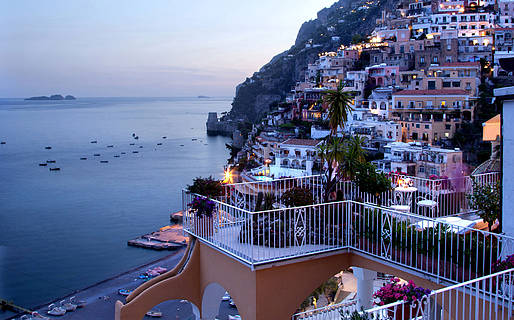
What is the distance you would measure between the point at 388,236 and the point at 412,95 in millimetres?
38811

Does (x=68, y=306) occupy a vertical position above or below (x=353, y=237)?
below

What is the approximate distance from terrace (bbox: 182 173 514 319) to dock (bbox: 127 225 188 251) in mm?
24451

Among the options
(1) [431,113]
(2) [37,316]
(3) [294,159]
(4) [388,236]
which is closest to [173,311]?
(2) [37,316]

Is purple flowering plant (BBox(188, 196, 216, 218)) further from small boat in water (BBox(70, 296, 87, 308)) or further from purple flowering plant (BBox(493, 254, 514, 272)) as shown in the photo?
small boat in water (BBox(70, 296, 87, 308))

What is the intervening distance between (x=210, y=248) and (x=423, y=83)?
41610 millimetres

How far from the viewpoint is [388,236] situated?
6.05m

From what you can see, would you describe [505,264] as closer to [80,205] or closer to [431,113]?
[431,113]

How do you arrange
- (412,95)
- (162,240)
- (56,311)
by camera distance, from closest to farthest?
(56,311) < (162,240) < (412,95)

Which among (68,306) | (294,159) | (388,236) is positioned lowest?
(68,306)

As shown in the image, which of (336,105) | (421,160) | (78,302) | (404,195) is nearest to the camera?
(404,195)

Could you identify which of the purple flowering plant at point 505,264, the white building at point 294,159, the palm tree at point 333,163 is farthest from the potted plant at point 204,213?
the white building at point 294,159

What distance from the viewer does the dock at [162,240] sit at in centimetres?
3198

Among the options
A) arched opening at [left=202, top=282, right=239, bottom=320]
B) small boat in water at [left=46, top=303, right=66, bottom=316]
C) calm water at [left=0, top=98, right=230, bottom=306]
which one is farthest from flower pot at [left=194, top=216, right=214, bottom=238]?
calm water at [left=0, top=98, right=230, bottom=306]

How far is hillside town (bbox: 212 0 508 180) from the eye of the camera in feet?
124
